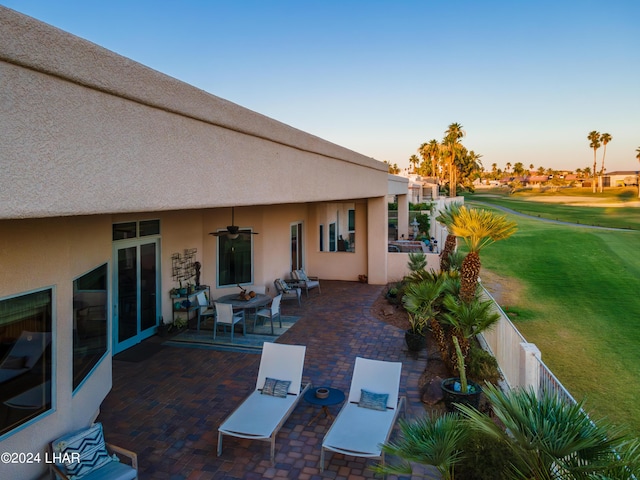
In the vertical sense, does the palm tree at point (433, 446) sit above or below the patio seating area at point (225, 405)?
above

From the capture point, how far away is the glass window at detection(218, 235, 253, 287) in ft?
43.1

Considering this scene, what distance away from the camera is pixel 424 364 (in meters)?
9.07

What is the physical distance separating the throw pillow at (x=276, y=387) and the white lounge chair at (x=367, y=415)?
3.42 ft

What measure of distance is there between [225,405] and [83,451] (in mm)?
2576

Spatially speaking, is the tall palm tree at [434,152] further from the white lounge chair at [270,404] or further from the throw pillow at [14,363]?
the throw pillow at [14,363]

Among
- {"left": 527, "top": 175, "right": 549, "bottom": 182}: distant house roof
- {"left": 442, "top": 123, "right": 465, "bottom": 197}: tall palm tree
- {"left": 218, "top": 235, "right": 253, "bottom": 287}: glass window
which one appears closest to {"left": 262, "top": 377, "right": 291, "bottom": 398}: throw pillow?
{"left": 218, "top": 235, "right": 253, "bottom": 287}: glass window

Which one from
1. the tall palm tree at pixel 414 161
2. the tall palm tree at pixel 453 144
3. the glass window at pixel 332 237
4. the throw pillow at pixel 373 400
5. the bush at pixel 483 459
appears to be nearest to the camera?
the bush at pixel 483 459

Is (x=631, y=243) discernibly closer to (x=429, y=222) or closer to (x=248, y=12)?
(x=429, y=222)

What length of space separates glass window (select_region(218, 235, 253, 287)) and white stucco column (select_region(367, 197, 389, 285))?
560 cm

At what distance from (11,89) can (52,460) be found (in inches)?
170

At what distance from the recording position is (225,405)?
7.23 meters

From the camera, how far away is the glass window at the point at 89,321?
5902 mm

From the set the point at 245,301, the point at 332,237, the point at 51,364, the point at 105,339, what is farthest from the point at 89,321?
the point at 332,237

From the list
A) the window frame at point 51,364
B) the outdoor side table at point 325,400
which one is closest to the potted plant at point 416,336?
the outdoor side table at point 325,400
